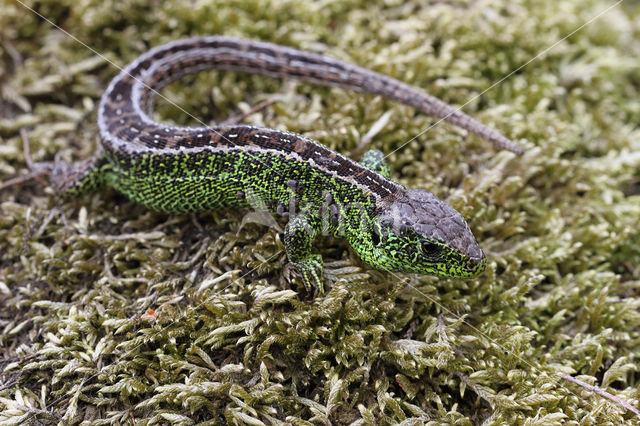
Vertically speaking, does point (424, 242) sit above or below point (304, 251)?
above

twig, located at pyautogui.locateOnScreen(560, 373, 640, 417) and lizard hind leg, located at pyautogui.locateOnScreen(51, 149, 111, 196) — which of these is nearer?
twig, located at pyautogui.locateOnScreen(560, 373, 640, 417)

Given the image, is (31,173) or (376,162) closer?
(376,162)

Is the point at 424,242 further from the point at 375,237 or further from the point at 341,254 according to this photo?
the point at 341,254

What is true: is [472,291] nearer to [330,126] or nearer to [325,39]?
[330,126]

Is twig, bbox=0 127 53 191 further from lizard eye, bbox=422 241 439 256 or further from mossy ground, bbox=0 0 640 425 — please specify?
lizard eye, bbox=422 241 439 256

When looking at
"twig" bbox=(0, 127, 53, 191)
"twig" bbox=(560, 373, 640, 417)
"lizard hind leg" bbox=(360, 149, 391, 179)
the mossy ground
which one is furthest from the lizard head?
"twig" bbox=(0, 127, 53, 191)

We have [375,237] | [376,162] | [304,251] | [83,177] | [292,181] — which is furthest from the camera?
[83,177]

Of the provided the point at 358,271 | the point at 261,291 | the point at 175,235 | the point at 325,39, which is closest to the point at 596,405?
the point at 358,271

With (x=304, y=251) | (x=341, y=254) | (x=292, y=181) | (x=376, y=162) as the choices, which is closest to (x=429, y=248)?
(x=341, y=254)

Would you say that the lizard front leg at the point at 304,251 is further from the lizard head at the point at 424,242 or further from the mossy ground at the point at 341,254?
the lizard head at the point at 424,242
